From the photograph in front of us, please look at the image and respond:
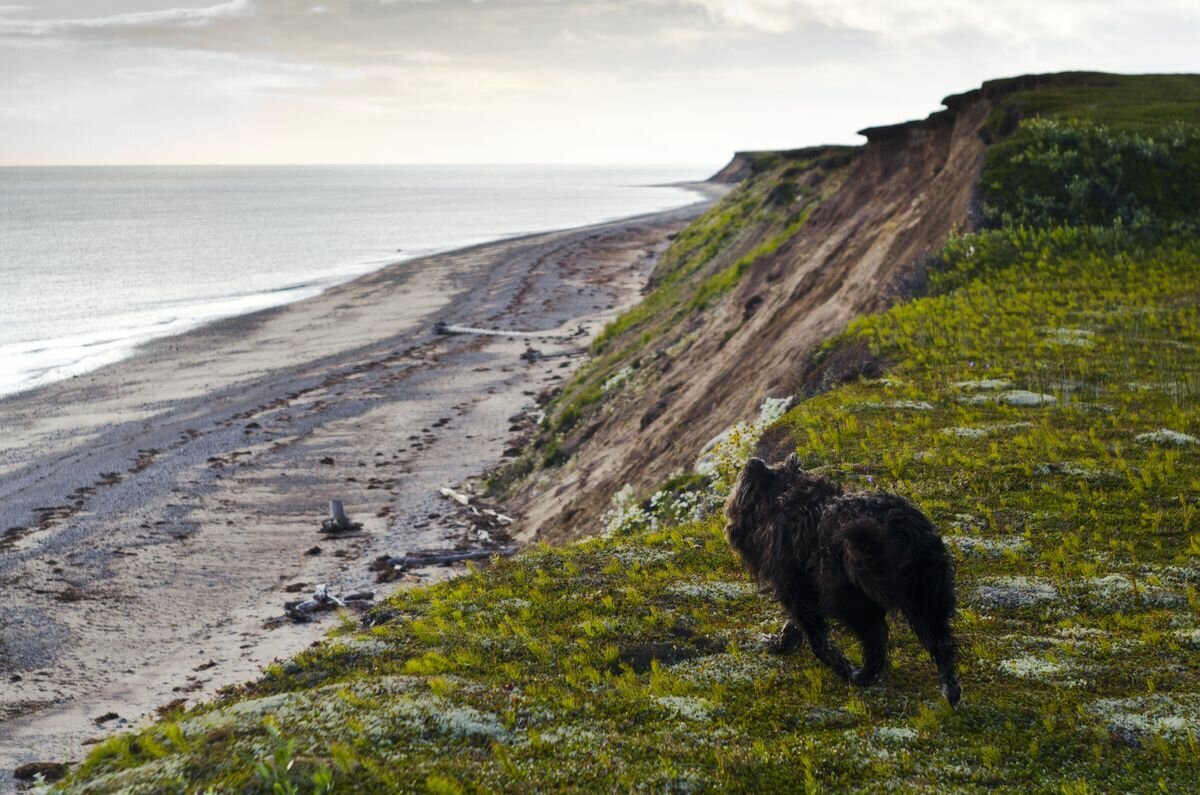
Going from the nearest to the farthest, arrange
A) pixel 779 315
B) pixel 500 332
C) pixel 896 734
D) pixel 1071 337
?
pixel 896 734
pixel 1071 337
pixel 779 315
pixel 500 332

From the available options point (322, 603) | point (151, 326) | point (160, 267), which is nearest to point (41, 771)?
point (322, 603)

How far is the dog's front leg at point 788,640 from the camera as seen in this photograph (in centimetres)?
962

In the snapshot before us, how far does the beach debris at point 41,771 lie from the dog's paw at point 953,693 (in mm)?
12729

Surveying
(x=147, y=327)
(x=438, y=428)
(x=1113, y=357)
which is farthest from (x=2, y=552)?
(x=147, y=327)

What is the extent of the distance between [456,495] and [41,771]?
15162mm

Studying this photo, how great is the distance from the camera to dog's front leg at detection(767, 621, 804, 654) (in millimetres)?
9617

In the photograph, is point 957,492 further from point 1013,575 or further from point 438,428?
point 438,428

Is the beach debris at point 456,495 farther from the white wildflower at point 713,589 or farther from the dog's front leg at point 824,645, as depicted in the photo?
the dog's front leg at point 824,645

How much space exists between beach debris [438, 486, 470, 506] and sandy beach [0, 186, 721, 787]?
0.68 ft

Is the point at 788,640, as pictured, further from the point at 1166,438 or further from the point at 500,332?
the point at 500,332

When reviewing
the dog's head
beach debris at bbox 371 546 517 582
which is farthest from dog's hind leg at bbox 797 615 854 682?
beach debris at bbox 371 546 517 582

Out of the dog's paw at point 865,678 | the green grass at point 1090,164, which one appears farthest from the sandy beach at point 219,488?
the green grass at point 1090,164

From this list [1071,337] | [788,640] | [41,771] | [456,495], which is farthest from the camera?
[456,495]

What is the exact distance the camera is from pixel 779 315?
3061 cm
